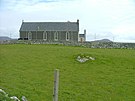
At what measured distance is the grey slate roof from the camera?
8788cm

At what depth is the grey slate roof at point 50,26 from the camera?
87.9 m

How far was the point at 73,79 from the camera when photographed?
20734 mm

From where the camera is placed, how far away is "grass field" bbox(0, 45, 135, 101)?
16125mm

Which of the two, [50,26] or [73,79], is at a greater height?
[50,26]

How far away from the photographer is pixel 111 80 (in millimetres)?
21000

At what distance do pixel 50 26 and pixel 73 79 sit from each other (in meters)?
69.9

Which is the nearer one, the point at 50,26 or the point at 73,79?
the point at 73,79

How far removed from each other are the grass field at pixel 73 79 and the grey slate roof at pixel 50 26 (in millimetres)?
57416

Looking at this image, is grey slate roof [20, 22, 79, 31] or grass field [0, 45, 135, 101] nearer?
grass field [0, 45, 135, 101]

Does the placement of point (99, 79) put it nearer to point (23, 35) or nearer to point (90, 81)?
point (90, 81)

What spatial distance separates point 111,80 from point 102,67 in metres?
5.46

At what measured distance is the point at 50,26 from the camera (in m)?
89.7

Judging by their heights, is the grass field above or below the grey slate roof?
below

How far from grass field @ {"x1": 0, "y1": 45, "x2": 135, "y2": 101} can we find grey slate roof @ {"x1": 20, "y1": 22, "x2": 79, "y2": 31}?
5742cm
